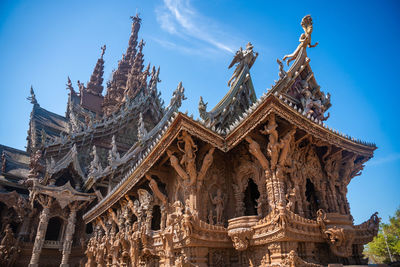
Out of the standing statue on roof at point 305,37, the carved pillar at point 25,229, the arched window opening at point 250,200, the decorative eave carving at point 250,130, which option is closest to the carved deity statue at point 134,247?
the decorative eave carving at point 250,130

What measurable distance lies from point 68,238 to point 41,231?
4.33 feet

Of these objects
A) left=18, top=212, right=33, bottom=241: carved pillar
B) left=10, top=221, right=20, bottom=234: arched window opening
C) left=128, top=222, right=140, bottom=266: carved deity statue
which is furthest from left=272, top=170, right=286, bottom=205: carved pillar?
left=10, top=221, right=20, bottom=234: arched window opening

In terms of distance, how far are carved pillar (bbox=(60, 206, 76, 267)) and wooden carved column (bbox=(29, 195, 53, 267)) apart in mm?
1041

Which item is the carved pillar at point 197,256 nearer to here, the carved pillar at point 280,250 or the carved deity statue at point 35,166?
the carved pillar at point 280,250

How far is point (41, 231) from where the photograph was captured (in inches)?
543

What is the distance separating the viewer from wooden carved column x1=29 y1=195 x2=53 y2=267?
43.1 feet

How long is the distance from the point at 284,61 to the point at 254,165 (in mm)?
4284

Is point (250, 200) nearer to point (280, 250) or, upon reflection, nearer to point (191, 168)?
point (191, 168)

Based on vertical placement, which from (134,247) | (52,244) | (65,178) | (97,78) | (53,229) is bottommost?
(134,247)

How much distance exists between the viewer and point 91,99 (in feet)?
96.2

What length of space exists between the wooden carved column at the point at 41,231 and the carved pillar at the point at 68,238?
1.04 meters

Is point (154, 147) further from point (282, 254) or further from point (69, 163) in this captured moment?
point (69, 163)

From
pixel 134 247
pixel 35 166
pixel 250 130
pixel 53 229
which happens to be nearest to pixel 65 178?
pixel 35 166

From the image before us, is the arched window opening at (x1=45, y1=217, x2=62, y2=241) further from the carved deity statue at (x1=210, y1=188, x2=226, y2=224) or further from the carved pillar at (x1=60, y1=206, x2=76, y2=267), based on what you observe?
the carved deity statue at (x1=210, y1=188, x2=226, y2=224)
